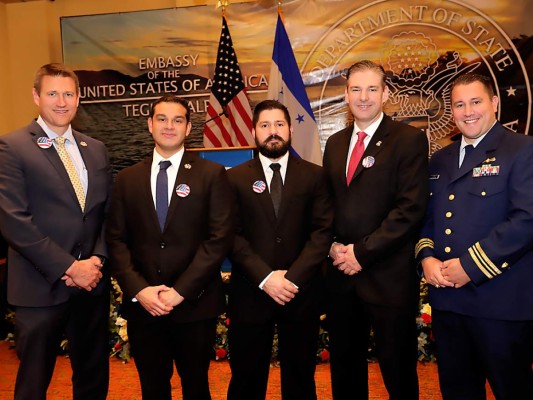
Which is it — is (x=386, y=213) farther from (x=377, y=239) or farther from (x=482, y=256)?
(x=482, y=256)

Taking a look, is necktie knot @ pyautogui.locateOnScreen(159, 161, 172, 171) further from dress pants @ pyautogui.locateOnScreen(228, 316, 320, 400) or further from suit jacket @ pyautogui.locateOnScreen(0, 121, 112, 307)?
dress pants @ pyautogui.locateOnScreen(228, 316, 320, 400)

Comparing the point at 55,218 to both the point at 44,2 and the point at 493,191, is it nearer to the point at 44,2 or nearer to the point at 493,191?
the point at 493,191

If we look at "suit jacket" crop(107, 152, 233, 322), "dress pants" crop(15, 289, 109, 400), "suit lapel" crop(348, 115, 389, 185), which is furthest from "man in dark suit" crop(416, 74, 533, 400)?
"dress pants" crop(15, 289, 109, 400)

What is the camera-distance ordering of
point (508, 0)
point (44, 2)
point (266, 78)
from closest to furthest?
point (508, 0)
point (266, 78)
point (44, 2)

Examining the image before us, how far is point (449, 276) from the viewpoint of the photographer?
2285mm

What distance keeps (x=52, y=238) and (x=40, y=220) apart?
0.10m

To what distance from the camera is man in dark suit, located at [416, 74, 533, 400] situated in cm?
218

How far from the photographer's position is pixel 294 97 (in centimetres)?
515

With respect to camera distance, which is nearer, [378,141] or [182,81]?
[378,141]

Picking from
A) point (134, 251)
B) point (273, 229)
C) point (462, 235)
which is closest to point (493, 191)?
point (462, 235)

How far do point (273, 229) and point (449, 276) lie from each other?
0.84 m

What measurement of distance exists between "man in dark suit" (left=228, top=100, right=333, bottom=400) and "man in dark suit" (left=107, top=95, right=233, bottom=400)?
128 mm

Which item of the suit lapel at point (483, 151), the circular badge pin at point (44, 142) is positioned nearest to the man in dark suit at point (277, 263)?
the suit lapel at point (483, 151)

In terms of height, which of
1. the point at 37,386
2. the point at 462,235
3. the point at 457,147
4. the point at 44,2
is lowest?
the point at 37,386
